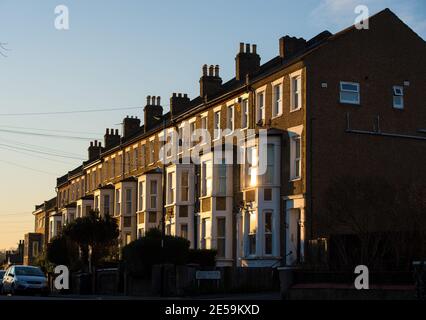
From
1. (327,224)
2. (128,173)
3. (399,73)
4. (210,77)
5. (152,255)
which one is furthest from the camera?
(128,173)

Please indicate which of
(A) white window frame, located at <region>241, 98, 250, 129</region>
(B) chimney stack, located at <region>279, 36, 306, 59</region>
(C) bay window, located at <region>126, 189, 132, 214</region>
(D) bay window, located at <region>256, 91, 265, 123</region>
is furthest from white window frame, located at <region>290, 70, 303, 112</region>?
(C) bay window, located at <region>126, 189, 132, 214</region>

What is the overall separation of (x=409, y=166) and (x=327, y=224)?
802 centimetres

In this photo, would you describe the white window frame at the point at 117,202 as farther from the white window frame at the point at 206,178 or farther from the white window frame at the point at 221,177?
the white window frame at the point at 221,177

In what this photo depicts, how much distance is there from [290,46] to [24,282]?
20.0m

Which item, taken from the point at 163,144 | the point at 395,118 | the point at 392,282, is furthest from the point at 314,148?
the point at 163,144

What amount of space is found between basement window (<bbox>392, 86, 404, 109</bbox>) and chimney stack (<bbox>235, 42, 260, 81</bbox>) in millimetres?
11318

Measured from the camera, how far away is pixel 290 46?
47.3 metres

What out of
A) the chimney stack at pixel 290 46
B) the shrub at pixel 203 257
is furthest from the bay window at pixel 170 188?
the chimney stack at pixel 290 46

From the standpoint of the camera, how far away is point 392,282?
90.0 ft

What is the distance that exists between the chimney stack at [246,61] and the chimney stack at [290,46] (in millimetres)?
4371

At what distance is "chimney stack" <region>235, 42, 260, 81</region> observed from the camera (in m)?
51.5

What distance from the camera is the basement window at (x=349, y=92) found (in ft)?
136

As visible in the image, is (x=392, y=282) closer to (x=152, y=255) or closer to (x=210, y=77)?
(x=152, y=255)

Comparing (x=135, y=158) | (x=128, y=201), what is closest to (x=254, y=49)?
(x=135, y=158)
